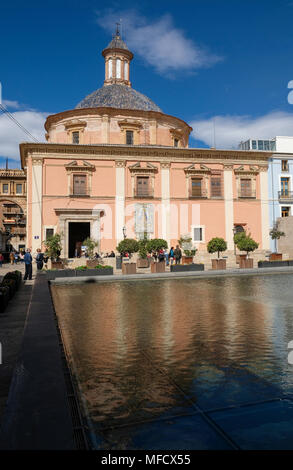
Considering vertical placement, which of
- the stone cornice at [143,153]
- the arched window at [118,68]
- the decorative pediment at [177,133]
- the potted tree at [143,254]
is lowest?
the potted tree at [143,254]

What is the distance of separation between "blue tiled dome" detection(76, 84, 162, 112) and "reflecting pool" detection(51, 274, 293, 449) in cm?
2659

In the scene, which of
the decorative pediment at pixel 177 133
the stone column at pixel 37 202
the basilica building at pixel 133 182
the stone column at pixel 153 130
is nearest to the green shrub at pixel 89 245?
the basilica building at pixel 133 182

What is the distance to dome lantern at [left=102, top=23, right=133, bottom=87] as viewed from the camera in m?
33.9

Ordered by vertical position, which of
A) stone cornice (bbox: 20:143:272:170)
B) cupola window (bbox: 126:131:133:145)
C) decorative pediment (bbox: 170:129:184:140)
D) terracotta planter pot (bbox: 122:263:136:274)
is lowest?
terracotta planter pot (bbox: 122:263:136:274)

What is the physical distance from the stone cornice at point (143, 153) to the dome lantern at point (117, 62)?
11477mm

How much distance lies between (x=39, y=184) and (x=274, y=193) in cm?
1942

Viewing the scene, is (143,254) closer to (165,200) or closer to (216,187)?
(165,200)

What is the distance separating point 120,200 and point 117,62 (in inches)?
666

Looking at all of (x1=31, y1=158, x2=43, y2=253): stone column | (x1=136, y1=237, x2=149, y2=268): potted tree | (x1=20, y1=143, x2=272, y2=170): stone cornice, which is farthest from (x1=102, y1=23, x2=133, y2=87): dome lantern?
(x1=136, y1=237, x2=149, y2=268): potted tree

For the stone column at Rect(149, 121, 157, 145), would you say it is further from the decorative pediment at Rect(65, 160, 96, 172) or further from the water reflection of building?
the water reflection of building

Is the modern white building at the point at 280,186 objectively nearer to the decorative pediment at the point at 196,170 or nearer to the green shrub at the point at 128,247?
the decorative pediment at the point at 196,170

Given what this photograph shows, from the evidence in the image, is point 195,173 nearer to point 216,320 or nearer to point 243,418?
point 216,320

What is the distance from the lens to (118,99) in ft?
100

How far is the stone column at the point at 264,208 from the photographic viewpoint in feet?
93.4
